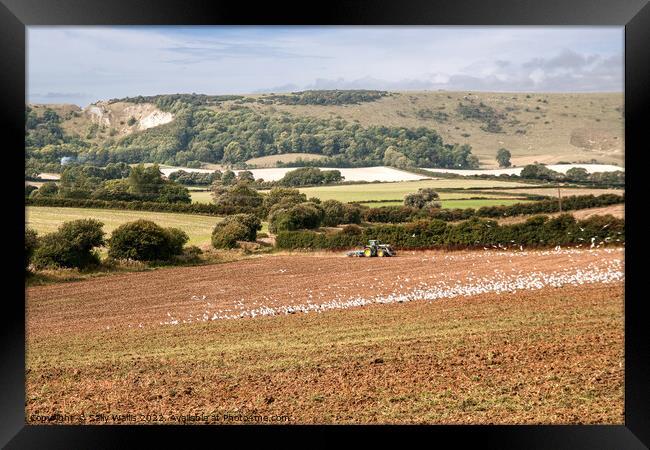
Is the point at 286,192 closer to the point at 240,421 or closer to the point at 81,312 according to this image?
the point at 81,312

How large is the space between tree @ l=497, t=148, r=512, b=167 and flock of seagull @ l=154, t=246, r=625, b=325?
1.44 metres

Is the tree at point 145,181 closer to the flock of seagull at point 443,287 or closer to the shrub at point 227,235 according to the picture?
the shrub at point 227,235

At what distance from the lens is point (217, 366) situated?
7656mm

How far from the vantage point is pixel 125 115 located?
10836mm

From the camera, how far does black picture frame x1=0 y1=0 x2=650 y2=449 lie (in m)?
4.90

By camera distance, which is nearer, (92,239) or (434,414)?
(434,414)

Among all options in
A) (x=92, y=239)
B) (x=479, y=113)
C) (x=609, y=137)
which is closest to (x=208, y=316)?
(x=92, y=239)

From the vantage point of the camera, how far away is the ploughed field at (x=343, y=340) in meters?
6.85

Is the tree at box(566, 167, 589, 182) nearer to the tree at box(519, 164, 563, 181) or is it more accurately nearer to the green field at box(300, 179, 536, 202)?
the tree at box(519, 164, 563, 181)

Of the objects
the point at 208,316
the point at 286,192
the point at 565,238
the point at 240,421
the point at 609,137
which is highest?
the point at 609,137

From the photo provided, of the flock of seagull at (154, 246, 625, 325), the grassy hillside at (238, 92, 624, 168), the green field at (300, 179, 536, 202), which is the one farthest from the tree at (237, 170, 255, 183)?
→ the flock of seagull at (154, 246, 625, 325)

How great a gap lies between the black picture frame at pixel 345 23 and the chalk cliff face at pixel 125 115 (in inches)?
225

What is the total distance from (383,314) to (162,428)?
188 inches
